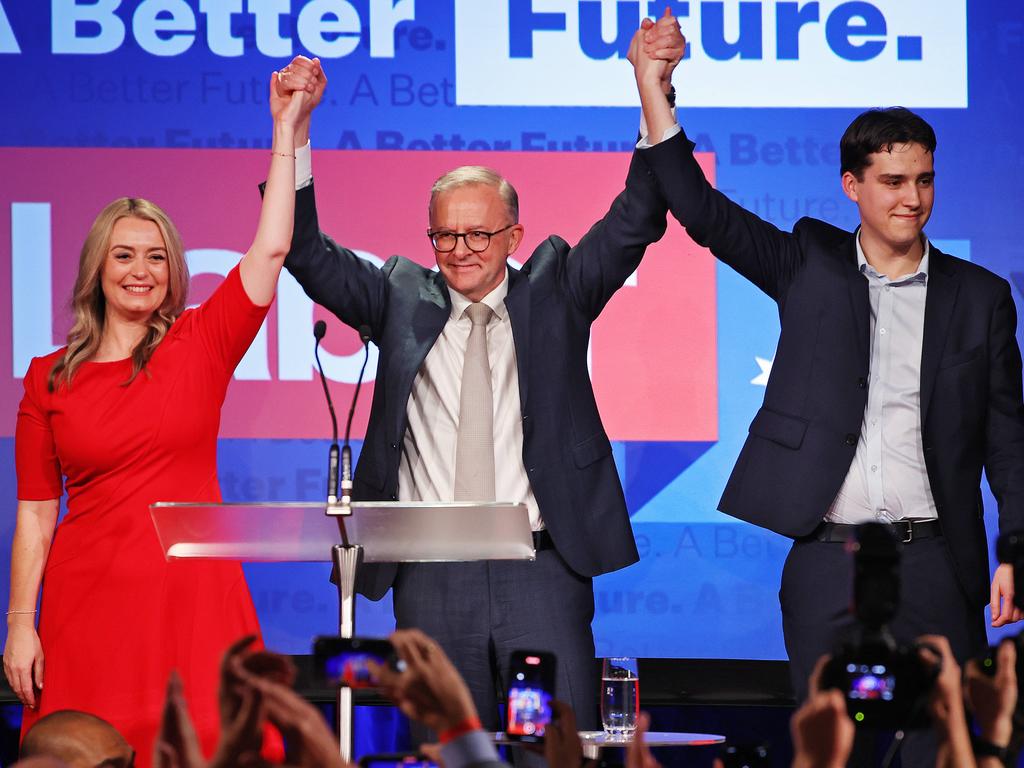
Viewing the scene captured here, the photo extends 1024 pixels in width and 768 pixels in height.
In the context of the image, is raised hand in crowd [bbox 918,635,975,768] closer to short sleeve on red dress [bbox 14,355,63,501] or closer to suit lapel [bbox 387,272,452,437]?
suit lapel [bbox 387,272,452,437]

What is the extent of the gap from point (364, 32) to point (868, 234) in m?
2.03

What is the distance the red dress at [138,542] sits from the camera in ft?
10.7

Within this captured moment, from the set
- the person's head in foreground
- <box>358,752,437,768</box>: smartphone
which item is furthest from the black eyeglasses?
<box>358,752,437,768</box>: smartphone

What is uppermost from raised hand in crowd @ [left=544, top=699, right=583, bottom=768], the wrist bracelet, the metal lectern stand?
the metal lectern stand

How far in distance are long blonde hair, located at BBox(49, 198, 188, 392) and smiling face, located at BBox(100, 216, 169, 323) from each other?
1 centimetres

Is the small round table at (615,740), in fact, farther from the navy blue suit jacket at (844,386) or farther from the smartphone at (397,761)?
the smartphone at (397,761)

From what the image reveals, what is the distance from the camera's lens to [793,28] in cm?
491

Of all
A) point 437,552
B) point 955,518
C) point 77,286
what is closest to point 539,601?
point 437,552

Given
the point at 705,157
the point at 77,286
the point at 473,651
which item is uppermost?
the point at 705,157

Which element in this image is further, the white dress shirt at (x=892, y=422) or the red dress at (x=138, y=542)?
the white dress shirt at (x=892, y=422)

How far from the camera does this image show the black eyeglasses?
3.74 m

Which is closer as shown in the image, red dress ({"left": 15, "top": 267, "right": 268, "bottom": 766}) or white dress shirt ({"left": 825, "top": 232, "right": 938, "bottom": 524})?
red dress ({"left": 15, "top": 267, "right": 268, "bottom": 766})

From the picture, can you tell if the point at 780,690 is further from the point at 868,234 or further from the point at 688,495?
the point at 868,234

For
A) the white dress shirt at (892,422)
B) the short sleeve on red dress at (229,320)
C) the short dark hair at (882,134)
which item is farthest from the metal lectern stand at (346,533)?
the short dark hair at (882,134)
